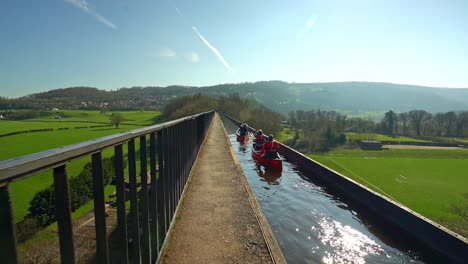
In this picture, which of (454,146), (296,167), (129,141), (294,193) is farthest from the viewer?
(454,146)

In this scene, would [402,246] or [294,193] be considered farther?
[294,193]

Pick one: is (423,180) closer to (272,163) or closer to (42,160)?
(272,163)

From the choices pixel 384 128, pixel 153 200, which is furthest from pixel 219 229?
pixel 384 128

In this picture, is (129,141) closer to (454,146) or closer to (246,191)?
(246,191)

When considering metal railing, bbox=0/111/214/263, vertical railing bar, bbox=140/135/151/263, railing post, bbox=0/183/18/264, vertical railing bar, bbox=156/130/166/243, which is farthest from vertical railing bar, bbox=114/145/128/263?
vertical railing bar, bbox=156/130/166/243

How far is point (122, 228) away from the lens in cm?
252

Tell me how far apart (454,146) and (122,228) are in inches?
3884

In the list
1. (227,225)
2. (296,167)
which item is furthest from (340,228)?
(296,167)

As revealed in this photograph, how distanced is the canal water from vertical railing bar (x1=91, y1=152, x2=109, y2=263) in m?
4.37

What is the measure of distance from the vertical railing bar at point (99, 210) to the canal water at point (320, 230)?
172 inches

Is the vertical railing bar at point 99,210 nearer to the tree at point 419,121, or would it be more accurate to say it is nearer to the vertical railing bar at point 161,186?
the vertical railing bar at point 161,186

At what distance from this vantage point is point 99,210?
2.06 meters

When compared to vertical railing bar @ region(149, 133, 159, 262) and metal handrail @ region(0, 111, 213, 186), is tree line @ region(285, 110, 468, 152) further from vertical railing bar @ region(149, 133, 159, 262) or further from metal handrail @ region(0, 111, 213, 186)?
metal handrail @ region(0, 111, 213, 186)

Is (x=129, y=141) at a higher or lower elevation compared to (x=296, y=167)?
higher
